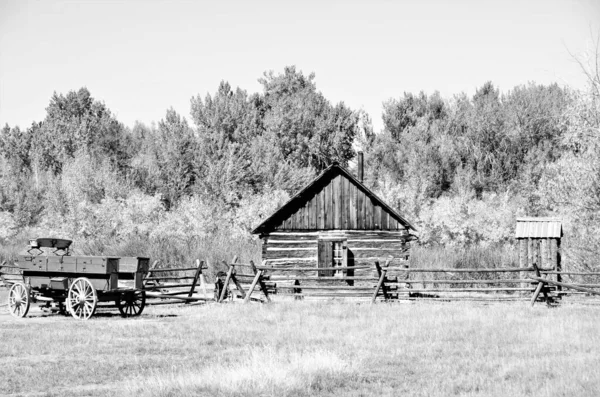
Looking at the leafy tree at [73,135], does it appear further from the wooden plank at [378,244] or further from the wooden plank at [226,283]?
the wooden plank at [226,283]

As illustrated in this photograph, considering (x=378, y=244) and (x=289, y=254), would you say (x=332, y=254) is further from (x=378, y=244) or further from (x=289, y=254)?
(x=378, y=244)

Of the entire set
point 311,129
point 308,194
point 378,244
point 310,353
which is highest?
point 311,129

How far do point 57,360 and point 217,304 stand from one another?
36.7 ft

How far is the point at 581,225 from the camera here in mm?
27625

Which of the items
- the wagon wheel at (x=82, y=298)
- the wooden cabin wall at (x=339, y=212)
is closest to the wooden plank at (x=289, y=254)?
the wooden cabin wall at (x=339, y=212)

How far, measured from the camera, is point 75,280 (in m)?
19.3

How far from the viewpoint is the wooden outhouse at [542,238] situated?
84.0 feet

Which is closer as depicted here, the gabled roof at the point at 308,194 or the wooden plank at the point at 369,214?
the gabled roof at the point at 308,194

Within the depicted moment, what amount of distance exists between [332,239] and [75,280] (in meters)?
14.1

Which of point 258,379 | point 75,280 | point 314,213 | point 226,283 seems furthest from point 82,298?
point 314,213

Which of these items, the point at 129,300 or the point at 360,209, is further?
the point at 360,209

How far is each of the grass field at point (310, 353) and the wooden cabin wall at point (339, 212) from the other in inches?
392

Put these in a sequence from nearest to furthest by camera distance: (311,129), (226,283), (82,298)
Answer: (82,298) < (226,283) < (311,129)

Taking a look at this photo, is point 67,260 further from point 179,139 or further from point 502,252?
point 179,139
